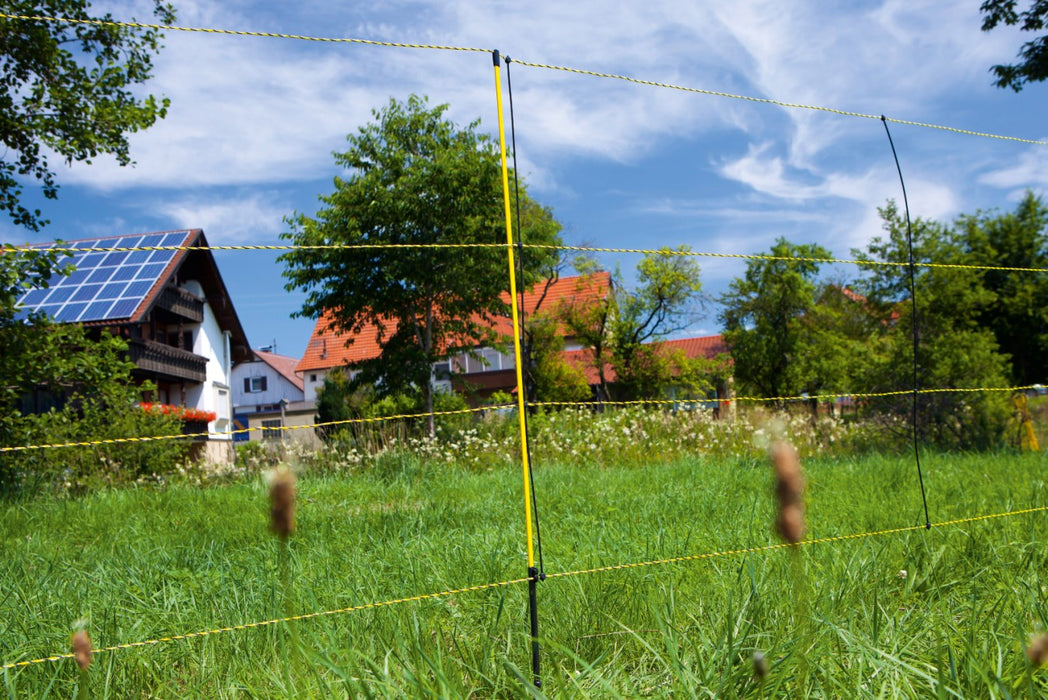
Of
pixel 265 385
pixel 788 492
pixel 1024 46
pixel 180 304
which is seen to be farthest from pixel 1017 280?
pixel 265 385

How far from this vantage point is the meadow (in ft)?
5.86

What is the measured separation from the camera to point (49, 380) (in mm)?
6309

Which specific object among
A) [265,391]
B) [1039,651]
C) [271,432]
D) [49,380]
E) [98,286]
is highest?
[98,286]

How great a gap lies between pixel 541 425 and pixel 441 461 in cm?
141

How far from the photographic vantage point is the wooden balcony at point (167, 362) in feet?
65.9

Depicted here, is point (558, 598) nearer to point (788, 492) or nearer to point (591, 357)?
point (788, 492)

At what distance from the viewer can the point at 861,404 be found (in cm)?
897

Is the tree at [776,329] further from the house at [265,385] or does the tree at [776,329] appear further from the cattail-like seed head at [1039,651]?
→ the cattail-like seed head at [1039,651]

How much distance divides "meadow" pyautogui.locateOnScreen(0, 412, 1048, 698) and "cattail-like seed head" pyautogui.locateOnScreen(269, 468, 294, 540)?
16.5 inches

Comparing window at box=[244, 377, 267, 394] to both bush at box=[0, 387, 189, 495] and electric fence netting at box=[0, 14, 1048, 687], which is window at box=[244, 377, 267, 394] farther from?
electric fence netting at box=[0, 14, 1048, 687]

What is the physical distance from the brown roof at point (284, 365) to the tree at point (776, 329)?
57.2 ft

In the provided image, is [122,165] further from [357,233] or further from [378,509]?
[357,233]

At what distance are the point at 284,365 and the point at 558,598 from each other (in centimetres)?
3287

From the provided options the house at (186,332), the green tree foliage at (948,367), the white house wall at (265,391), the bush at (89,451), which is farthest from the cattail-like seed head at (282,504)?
the white house wall at (265,391)
